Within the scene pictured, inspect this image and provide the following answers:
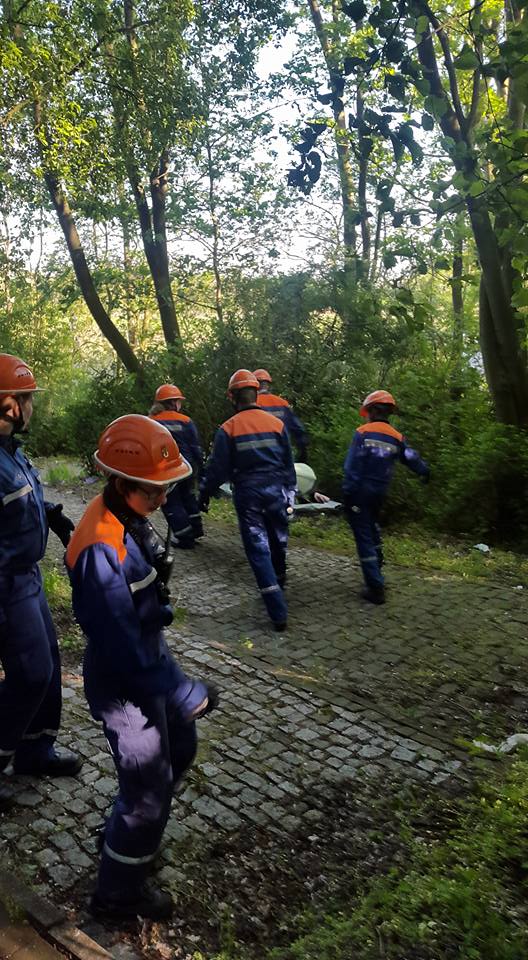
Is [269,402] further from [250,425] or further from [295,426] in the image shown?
[250,425]

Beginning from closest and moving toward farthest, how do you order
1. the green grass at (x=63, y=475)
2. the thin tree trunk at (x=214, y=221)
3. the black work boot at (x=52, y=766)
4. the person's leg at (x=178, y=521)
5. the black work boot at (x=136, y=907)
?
the black work boot at (x=136, y=907), the black work boot at (x=52, y=766), the person's leg at (x=178, y=521), the green grass at (x=63, y=475), the thin tree trunk at (x=214, y=221)

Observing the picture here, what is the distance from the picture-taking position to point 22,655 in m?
3.61

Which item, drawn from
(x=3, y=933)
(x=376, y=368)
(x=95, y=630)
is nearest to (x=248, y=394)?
(x=95, y=630)

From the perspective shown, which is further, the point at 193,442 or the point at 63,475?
the point at 63,475

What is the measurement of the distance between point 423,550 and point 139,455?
6.44 metres

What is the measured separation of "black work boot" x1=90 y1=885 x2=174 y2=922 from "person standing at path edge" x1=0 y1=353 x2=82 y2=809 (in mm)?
940

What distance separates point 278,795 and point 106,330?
15.7 m

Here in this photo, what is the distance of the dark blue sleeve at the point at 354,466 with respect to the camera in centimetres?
688

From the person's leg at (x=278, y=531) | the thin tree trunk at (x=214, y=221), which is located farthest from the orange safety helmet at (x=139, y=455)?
the thin tree trunk at (x=214, y=221)

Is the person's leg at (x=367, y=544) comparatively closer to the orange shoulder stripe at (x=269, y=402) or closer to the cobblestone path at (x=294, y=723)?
the cobblestone path at (x=294, y=723)

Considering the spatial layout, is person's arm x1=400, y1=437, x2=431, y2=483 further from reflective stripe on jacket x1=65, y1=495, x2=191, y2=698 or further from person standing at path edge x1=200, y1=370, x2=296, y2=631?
reflective stripe on jacket x1=65, y1=495, x2=191, y2=698

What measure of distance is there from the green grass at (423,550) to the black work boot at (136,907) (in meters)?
5.34

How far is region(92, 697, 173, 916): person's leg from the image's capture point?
2.89 metres

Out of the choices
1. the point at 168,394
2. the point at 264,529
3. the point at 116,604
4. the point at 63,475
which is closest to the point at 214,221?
the point at 63,475
